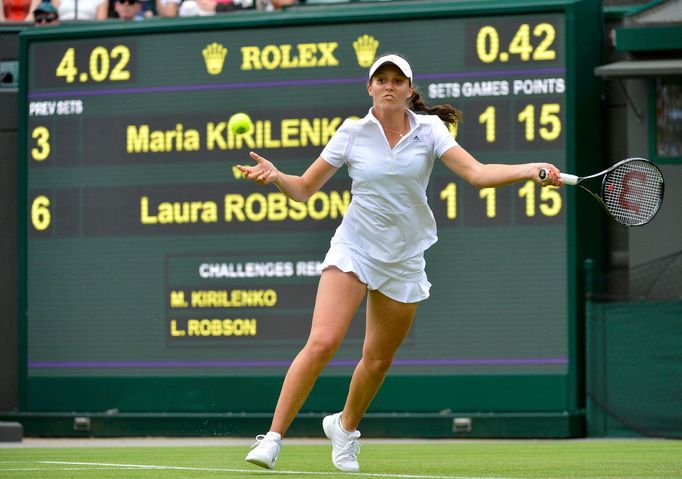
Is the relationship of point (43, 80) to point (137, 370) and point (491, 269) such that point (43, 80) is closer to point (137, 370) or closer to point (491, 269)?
point (137, 370)

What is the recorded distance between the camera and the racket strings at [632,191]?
23.0 ft

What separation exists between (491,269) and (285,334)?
173 cm

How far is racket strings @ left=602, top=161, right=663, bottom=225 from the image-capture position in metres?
7.02

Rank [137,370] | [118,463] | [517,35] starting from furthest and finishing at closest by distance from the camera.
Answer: [137,370] → [517,35] → [118,463]

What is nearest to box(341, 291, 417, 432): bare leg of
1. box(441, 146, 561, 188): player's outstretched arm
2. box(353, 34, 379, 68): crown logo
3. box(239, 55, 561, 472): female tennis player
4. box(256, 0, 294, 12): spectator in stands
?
box(239, 55, 561, 472): female tennis player

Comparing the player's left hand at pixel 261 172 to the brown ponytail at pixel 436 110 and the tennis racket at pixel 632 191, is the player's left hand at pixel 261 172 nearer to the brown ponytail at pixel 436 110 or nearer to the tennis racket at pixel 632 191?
the brown ponytail at pixel 436 110

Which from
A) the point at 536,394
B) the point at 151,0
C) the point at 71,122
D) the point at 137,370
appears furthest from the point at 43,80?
the point at 536,394

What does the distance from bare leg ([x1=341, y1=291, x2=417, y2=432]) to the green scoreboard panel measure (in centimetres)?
454

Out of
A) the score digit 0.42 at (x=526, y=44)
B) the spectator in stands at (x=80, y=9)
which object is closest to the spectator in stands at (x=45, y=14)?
the spectator in stands at (x=80, y=9)

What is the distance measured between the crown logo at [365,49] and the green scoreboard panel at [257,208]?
0.02m

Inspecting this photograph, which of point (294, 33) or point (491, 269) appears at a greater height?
point (294, 33)

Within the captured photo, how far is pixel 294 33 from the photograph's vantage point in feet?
40.5

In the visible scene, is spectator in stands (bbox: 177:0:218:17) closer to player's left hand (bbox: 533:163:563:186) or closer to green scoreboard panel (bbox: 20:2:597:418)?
green scoreboard panel (bbox: 20:2:597:418)

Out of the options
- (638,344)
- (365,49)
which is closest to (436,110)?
(365,49)
